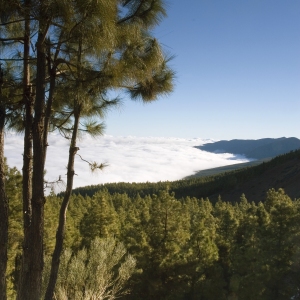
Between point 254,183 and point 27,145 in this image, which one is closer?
point 27,145

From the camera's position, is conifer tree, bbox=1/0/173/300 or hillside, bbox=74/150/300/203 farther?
hillside, bbox=74/150/300/203

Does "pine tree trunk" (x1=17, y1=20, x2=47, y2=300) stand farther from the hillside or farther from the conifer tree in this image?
the hillside

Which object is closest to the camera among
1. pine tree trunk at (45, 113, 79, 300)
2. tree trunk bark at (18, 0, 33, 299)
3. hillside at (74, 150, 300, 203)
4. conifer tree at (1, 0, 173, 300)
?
conifer tree at (1, 0, 173, 300)

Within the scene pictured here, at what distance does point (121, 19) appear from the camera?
21.0 feet

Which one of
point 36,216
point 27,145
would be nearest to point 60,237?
point 36,216

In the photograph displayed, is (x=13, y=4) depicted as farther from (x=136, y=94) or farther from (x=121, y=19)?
(x=136, y=94)

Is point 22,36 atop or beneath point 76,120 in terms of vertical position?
atop

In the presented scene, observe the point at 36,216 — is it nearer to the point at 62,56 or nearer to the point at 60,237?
the point at 60,237

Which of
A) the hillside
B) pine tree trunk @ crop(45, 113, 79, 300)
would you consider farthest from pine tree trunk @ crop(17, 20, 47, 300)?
the hillside

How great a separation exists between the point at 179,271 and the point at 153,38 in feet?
54.5

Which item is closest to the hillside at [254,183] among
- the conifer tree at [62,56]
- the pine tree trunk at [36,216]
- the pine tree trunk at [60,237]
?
the pine tree trunk at [60,237]

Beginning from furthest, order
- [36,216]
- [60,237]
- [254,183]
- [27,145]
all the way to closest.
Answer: [254,183] → [60,237] → [27,145] → [36,216]

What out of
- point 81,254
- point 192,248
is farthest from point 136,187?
point 81,254

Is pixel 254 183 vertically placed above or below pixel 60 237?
below
